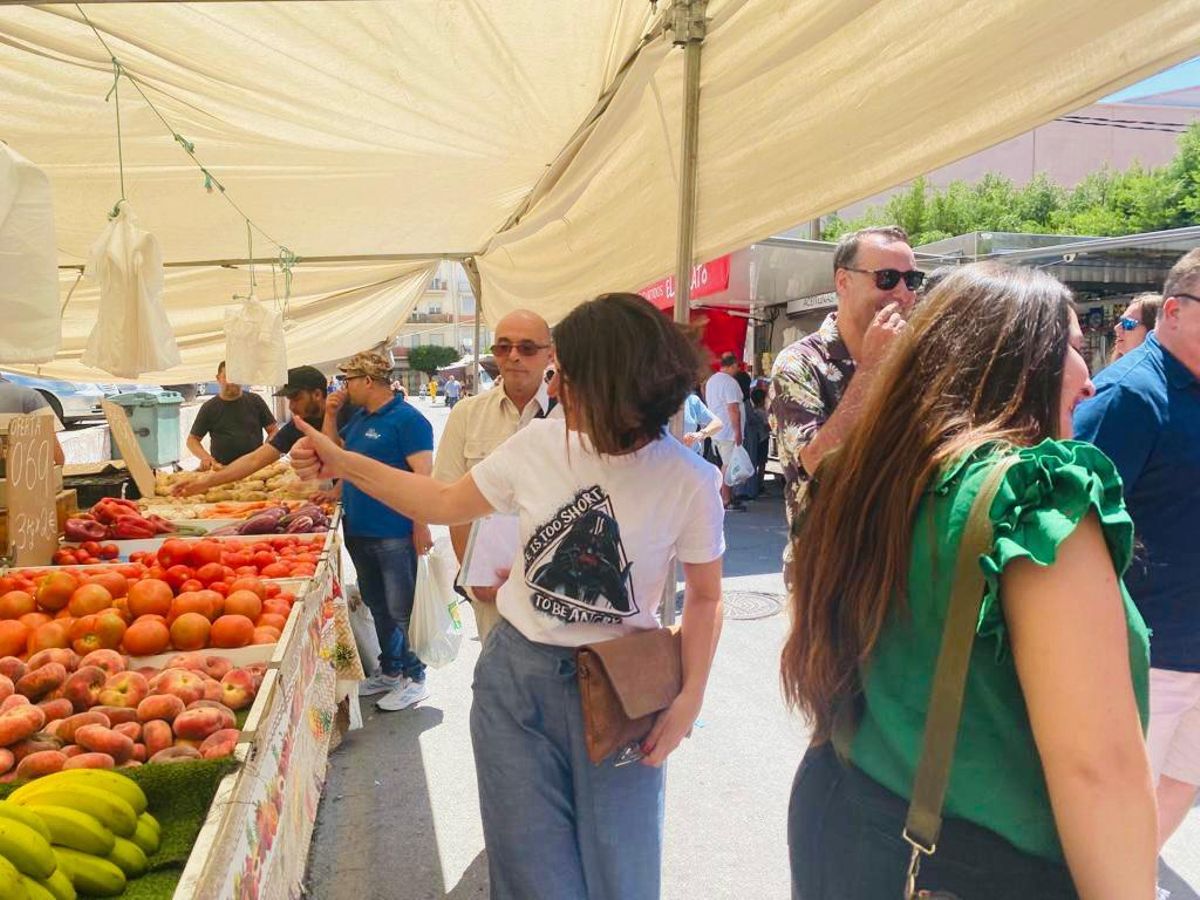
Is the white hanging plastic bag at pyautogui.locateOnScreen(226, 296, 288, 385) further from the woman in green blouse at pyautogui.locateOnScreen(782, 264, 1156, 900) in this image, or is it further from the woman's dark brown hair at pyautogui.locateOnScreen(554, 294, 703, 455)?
the woman in green blouse at pyautogui.locateOnScreen(782, 264, 1156, 900)

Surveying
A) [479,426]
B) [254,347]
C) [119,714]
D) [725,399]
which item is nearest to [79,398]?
[254,347]

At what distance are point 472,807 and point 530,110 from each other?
342 cm

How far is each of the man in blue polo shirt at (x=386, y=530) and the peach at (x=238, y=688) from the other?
7.46ft

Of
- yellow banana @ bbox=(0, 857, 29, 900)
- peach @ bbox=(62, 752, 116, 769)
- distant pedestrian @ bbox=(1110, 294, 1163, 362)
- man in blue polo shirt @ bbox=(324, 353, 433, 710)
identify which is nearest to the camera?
yellow banana @ bbox=(0, 857, 29, 900)

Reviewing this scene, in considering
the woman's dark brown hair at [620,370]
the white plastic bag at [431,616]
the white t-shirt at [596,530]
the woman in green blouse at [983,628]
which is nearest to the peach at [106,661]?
the white t-shirt at [596,530]

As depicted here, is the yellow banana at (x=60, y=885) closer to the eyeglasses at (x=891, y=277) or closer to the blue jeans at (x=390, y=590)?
the eyeglasses at (x=891, y=277)

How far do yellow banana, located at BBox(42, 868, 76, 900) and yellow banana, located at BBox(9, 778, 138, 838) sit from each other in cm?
14

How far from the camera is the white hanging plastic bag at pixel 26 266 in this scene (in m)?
2.23

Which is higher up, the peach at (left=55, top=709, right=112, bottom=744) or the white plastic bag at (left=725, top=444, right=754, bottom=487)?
the peach at (left=55, top=709, right=112, bottom=744)

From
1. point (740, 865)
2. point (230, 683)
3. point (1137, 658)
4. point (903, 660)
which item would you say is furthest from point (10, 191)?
point (740, 865)

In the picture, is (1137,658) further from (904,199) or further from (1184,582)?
(904,199)

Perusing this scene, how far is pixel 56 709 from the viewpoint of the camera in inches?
80.0

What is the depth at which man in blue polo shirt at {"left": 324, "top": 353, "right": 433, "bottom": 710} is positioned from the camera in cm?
457

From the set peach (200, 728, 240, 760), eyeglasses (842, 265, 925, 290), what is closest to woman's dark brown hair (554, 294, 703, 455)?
eyeglasses (842, 265, 925, 290)
